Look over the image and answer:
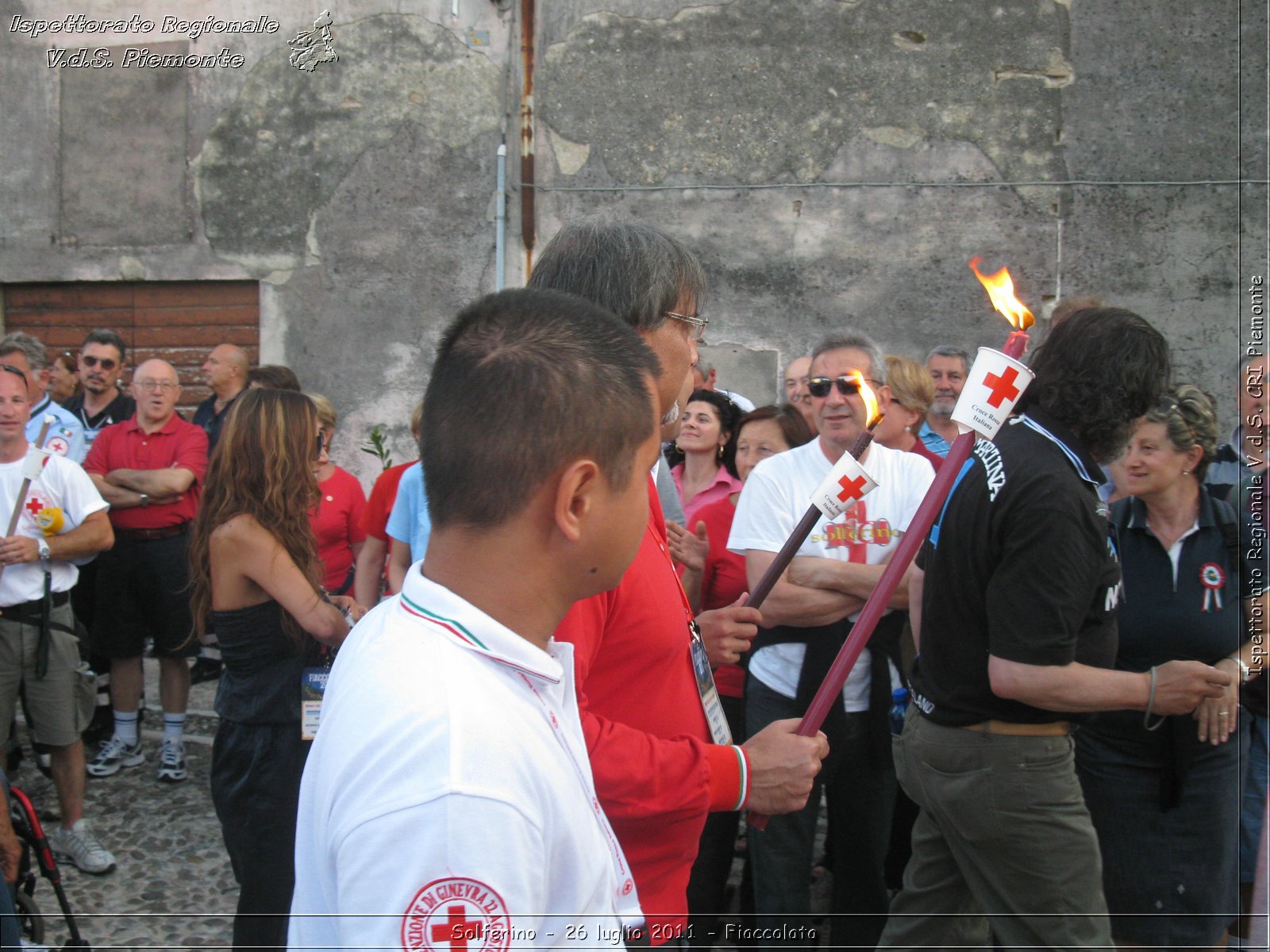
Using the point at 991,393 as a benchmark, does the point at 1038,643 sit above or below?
below

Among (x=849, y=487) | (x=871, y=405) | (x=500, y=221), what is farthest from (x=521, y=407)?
(x=500, y=221)

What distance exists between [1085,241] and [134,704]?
672cm

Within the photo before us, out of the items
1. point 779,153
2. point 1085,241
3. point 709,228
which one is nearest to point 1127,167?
point 1085,241

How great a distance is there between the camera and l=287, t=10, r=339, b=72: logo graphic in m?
8.23

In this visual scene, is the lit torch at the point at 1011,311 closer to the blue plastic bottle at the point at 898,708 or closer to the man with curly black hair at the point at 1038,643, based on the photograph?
the man with curly black hair at the point at 1038,643

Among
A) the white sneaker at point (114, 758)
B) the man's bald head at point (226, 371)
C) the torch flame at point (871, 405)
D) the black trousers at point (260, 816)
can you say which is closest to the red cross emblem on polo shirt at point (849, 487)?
the torch flame at point (871, 405)

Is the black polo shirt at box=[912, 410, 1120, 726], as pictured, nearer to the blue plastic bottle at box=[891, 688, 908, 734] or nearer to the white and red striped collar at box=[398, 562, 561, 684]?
the blue plastic bottle at box=[891, 688, 908, 734]

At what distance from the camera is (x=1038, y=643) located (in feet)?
8.24

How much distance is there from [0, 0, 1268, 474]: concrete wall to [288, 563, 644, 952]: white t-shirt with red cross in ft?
22.4

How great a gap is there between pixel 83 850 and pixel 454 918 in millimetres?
4339

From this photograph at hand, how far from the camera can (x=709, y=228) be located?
7.83 meters

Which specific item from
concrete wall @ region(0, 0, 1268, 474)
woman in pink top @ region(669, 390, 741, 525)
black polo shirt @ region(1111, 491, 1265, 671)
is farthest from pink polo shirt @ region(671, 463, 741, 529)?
concrete wall @ region(0, 0, 1268, 474)

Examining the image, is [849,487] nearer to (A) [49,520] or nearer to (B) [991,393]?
(B) [991,393]

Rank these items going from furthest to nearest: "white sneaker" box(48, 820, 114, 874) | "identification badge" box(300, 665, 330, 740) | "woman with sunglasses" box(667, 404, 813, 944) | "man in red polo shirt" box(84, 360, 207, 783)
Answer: "man in red polo shirt" box(84, 360, 207, 783) → "white sneaker" box(48, 820, 114, 874) → "woman with sunglasses" box(667, 404, 813, 944) → "identification badge" box(300, 665, 330, 740)
